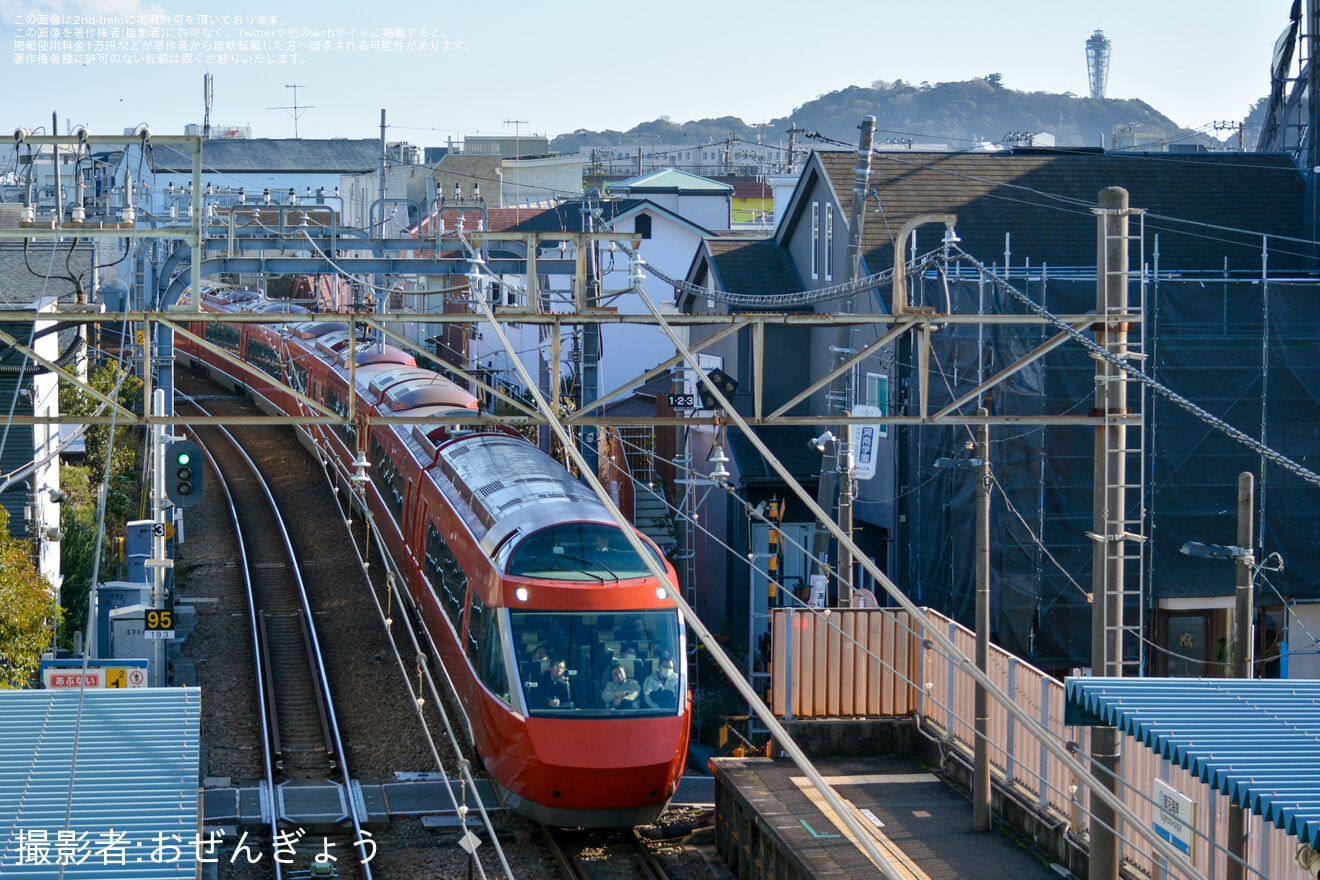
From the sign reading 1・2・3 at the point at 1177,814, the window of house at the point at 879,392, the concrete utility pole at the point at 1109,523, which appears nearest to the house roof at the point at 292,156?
the window of house at the point at 879,392

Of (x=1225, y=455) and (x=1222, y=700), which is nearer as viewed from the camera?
(x=1222, y=700)

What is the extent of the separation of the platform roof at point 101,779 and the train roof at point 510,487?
16.2 ft

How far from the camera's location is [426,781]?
1421 centimetres

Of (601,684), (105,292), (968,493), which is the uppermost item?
(105,292)

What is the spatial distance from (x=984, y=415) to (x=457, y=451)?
8.03m

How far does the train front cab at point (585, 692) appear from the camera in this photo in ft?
39.0

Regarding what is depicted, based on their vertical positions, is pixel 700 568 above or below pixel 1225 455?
below

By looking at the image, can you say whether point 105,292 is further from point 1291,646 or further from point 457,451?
point 1291,646

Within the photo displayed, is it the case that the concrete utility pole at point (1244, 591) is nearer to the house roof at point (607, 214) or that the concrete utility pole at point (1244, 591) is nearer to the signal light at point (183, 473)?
the signal light at point (183, 473)

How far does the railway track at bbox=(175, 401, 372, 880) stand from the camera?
13023 mm

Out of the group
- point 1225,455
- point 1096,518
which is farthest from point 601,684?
point 1225,455

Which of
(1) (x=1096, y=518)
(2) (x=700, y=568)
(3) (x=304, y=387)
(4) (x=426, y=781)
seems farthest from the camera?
(3) (x=304, y=387)

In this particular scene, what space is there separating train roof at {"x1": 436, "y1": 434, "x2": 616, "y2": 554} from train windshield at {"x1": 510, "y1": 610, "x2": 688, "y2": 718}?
1.05m

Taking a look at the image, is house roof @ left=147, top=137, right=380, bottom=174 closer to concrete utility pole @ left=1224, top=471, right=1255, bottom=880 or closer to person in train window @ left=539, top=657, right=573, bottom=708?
person in train window @ left=539, top=657, right=573, bottom=708
